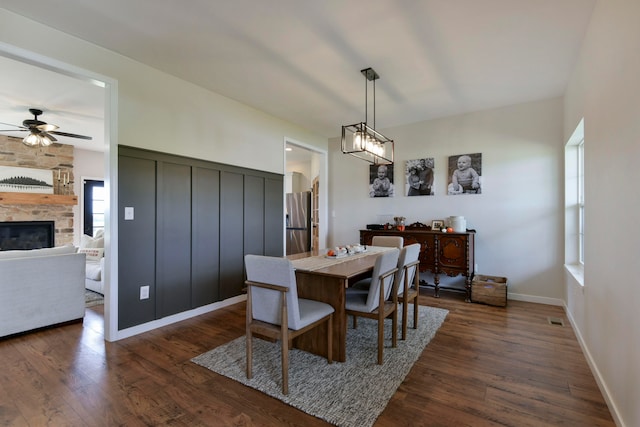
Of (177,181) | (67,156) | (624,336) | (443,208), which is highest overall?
(67,156)

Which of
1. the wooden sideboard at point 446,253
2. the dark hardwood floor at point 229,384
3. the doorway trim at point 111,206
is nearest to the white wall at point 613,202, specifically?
the dark hardwood floor at point 229,384

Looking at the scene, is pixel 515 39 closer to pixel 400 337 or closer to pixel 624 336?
pixel 624 336

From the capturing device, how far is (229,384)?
2.11 metres

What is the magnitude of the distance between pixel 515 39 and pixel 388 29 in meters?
1.12

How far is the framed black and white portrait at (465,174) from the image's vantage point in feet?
14.4

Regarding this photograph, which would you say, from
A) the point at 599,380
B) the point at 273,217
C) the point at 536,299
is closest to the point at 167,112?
the point at 273,217

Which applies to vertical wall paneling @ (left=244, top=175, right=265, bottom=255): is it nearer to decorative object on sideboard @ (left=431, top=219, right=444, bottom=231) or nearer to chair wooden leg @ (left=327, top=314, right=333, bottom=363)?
chair wooden leg @ (left=327, top=314, right=333, bottom=363)

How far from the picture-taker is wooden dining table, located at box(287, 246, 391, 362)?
2363 mm

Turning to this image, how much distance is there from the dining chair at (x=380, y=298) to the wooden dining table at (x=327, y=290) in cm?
12

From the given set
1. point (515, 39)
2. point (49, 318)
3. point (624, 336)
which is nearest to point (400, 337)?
point (624, 336)

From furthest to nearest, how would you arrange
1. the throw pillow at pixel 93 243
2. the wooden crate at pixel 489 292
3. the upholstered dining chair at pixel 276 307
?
1. the throw pillow at pixel 93 243
2. the wooden crate at pixel 489 292
3. the upholstered dining chair at pixel 276 307

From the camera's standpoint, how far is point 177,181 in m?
3.35

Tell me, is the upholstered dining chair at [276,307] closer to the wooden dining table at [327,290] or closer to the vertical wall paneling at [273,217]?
the wooden dining table at [327,290]

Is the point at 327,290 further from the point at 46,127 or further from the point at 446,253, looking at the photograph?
the point at 46,127
